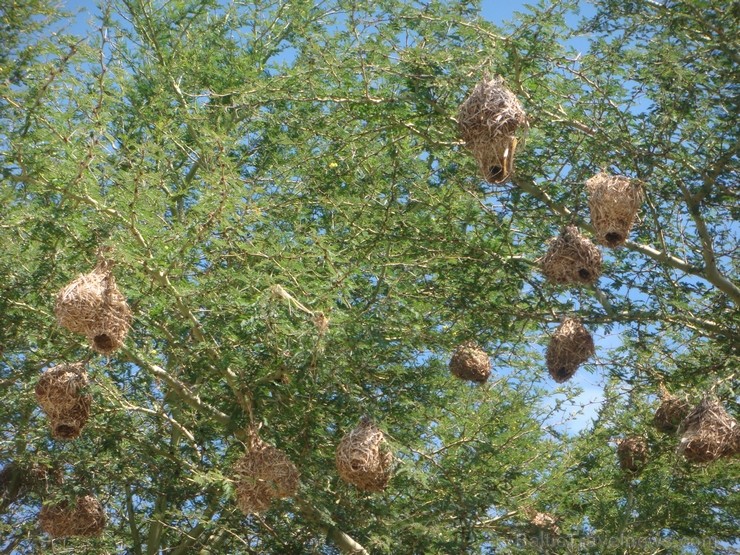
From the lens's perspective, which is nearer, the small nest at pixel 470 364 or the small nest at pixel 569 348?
the small nest at pixel 569 348

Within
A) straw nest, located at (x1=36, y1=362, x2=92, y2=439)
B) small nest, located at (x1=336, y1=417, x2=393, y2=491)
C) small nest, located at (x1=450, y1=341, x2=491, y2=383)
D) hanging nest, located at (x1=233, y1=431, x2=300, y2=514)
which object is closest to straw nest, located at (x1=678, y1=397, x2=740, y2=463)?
small nest, located at (x1=450, y1=341, x2=491, y2=383)

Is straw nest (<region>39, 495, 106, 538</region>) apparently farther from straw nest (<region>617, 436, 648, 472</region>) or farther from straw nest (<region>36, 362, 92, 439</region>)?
straw nest (<region>617, 436, 648, 472</region>)

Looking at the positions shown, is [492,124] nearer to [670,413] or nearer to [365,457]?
[365,457]

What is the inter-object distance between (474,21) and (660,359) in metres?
2.43

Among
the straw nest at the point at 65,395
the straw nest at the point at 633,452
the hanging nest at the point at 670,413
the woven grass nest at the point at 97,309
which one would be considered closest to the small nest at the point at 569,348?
the hanging nest at the point at 670,413

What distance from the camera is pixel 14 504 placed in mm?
8484

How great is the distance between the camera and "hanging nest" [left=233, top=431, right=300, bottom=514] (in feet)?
17.5

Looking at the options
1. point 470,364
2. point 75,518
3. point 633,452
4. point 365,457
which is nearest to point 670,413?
point 633,452

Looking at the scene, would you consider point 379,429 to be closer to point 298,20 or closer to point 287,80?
point 287,80

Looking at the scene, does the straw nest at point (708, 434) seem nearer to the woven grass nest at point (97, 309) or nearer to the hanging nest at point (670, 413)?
the hanging nest at point (670, 413)

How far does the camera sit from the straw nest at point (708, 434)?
17.0 feet

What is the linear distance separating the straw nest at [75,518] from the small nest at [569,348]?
3138mm

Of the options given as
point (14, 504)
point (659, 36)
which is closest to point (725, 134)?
point (659, 36)

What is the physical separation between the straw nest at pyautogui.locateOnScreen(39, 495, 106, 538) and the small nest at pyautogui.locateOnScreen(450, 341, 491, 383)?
2.52 meters
